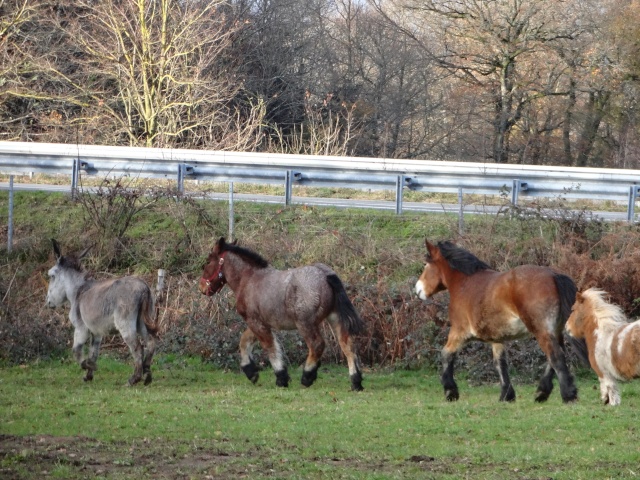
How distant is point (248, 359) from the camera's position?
13.5 metres

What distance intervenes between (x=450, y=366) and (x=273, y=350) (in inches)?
97.1

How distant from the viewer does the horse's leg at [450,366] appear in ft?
39.8

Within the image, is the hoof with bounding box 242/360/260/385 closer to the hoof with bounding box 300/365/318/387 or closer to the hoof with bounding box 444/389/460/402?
the hoof with bounding box 300/365/318/387

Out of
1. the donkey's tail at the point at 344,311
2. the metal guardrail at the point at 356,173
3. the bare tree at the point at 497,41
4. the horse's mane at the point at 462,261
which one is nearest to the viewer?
the horse's mane at the point at 462,261

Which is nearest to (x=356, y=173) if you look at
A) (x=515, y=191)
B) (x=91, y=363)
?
(x=515, y=191)

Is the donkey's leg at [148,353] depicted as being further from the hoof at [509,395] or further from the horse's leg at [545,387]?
the horse's leg at [545,387]

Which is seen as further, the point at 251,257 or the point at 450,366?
the point at 251,257

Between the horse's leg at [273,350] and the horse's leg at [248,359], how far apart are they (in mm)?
155

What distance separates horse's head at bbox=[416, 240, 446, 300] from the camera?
12.9m

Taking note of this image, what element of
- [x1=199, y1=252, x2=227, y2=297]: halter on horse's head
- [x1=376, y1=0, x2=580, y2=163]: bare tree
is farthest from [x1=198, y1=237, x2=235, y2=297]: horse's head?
[x1=376, y1=0, x2=580, y2=163]: bare tree

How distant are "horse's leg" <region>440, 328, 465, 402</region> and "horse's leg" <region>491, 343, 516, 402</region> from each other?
0.44m

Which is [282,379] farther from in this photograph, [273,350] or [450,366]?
[450,366]

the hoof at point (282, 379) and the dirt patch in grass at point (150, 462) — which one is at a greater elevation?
the hoof at point (282, 379)

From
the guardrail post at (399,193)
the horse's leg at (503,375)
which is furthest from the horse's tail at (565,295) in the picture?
the guardrail post at (399,193)
